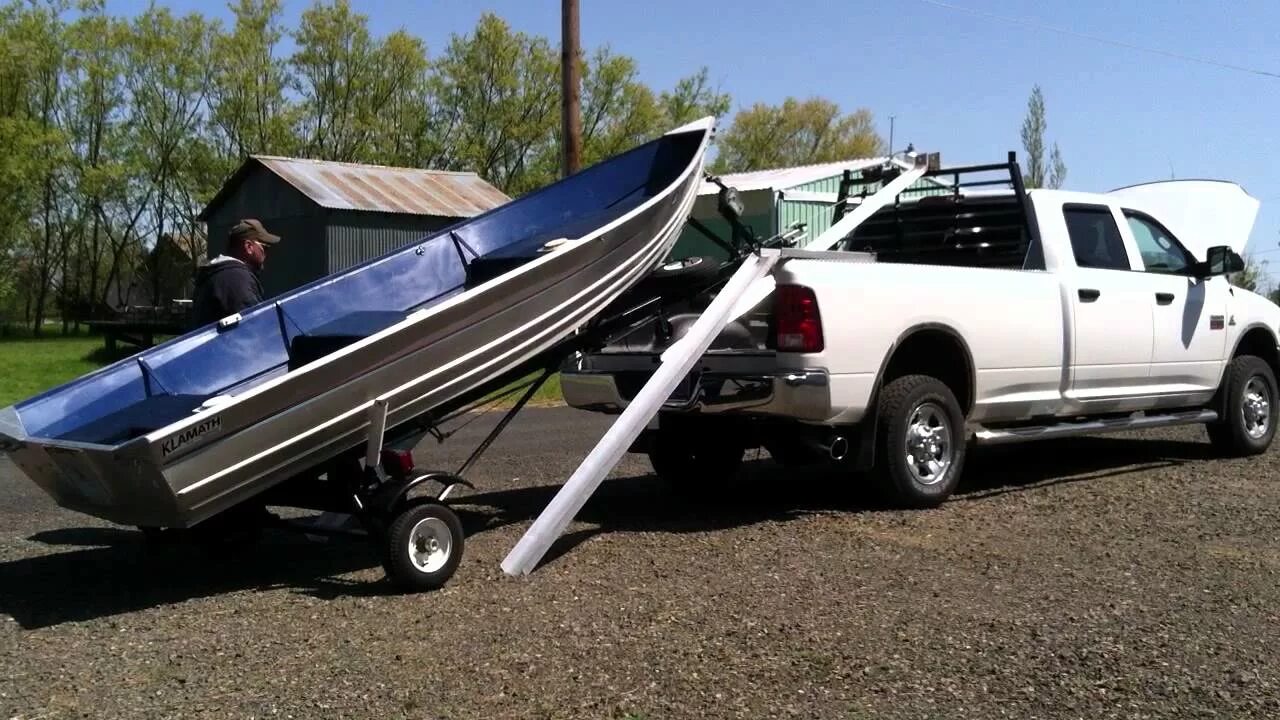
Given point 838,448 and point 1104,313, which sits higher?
point 1104,313

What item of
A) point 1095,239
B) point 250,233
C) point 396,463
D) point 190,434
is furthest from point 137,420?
point 1095,239

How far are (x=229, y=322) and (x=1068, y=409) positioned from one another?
5552 millimetres

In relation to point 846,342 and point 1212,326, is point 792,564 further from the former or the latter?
point 1212,326

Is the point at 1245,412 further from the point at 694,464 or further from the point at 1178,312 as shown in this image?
Answer: the point at 694,464

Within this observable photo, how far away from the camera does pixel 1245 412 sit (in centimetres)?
Result: 996

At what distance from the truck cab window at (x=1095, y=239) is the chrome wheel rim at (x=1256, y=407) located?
187cm

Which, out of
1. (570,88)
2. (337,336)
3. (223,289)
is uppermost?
(570,88)

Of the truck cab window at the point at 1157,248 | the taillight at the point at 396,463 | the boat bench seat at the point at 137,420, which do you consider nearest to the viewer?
the boat bench seat at the point at 137,420

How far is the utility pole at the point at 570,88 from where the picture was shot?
16531 mm

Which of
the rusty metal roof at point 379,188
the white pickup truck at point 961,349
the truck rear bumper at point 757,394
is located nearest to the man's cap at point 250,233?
the white pickup truck at point 961,349

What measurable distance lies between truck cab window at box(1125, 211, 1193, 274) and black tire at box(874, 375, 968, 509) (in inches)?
97.9

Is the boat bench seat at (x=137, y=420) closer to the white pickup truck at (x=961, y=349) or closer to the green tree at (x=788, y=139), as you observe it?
the white pickup truck at (x=961, y=349)

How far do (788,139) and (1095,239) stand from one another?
50957 mm

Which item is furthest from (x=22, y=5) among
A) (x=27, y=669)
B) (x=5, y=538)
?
(x=27, y=669)
